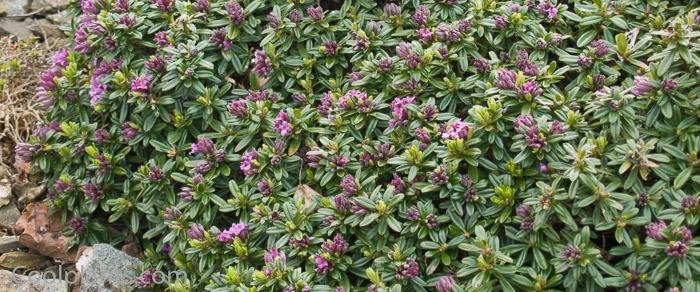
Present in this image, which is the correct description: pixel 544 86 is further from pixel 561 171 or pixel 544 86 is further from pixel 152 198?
pixel 152 198

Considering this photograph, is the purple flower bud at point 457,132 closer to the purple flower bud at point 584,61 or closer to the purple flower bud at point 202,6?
the purple flower bud at point 584,61

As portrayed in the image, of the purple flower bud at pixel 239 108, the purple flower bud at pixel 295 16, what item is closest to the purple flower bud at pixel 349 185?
the purple flower bud at pixel 239 108

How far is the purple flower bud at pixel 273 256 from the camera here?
3477 mm

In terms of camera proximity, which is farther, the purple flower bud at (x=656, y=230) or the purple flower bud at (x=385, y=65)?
the purple flower bud at (x=385, y=65)

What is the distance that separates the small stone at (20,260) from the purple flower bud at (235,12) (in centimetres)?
181

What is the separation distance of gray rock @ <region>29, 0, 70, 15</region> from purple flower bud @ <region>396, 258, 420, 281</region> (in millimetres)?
4187

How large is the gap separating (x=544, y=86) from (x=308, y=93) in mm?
1221

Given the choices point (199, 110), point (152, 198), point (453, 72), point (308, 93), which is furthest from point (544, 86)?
point (152, 198)

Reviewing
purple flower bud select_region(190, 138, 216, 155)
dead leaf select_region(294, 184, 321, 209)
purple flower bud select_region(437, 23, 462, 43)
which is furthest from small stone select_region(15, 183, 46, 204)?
purple flower bud select_region(437, 23, 462, 43)

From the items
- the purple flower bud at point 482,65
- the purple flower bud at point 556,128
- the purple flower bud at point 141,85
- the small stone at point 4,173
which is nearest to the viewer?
the purple flower bud at point 556,128

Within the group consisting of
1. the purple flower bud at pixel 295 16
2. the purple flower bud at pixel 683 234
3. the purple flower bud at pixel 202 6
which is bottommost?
the purple flower bud at pixel 683 234

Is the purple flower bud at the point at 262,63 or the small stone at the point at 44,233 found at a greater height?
the purple flower bud at the point at 262,63

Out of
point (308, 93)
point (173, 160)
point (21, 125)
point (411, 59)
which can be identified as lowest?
point (21, 125)

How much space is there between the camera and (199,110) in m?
4.15
